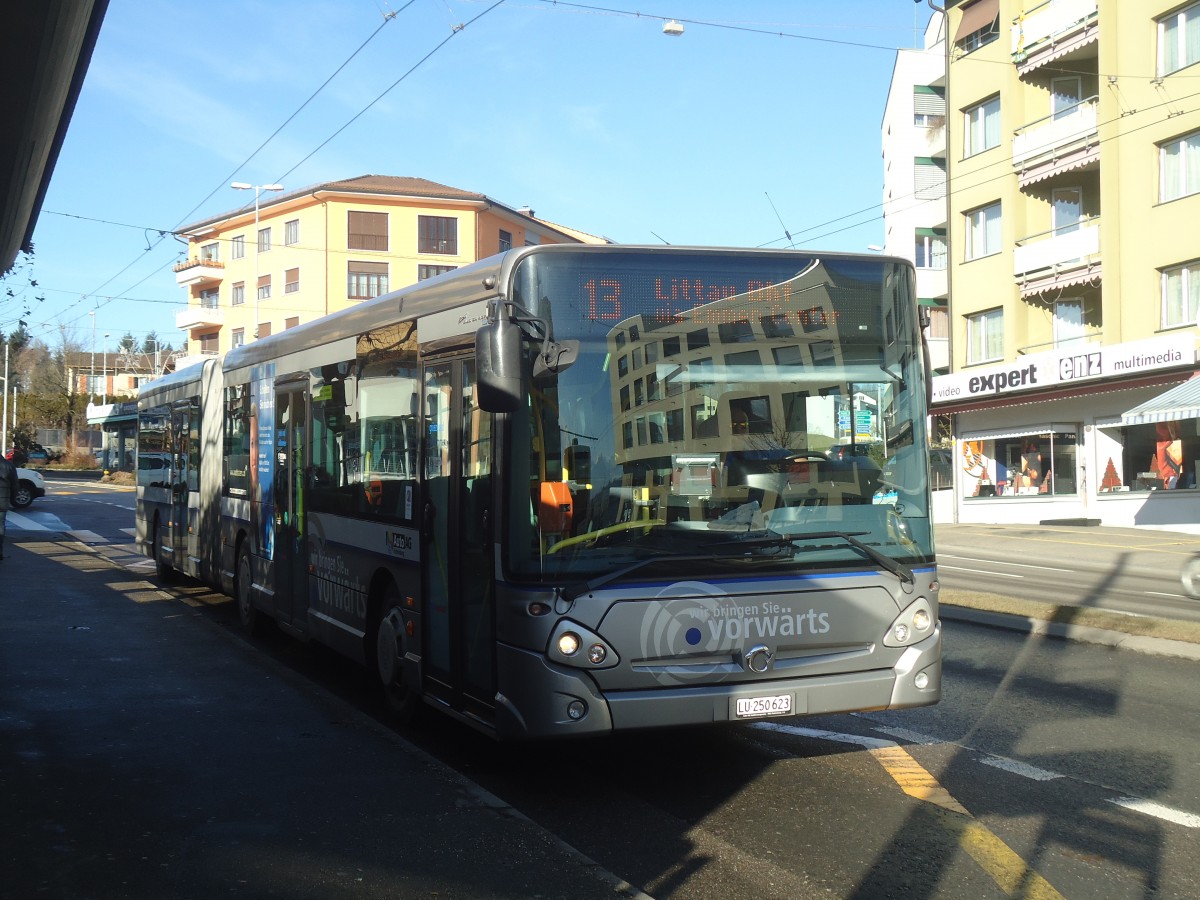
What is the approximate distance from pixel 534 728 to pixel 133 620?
28.2ft

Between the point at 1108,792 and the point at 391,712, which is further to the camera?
the point at 391,712

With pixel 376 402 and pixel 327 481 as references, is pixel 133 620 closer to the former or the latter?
pixel 327 481

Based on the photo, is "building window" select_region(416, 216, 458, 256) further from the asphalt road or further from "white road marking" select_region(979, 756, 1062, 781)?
"white road marking" select_region(979, 756, 1062, 781)

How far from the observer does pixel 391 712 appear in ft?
26.5

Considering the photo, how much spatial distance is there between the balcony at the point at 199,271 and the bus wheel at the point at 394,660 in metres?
67.1

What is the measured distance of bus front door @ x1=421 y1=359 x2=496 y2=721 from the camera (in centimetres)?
639

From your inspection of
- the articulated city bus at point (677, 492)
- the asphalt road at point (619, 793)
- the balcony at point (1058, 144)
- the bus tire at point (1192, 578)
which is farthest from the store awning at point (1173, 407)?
the articulated city bus at point (677, 492)

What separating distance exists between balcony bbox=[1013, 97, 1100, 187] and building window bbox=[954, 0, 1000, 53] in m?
4.07

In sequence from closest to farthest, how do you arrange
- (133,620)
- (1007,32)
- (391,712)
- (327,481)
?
(391,712) → (327,481) → (133,620) → (1007,32)

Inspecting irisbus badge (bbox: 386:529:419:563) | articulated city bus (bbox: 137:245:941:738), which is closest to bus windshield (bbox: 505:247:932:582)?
articulated city bus (bbox: 137:245:941:738)

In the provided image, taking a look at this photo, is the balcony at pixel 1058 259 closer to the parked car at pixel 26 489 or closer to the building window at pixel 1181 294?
the building window at pixel 1181 294

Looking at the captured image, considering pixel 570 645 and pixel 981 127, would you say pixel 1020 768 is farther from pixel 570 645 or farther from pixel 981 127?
pixel 981 127

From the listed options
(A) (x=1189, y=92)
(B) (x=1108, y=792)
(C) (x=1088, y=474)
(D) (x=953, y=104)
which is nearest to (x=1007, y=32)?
(D) (x=953, y=104)

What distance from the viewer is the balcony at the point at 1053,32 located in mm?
31594
